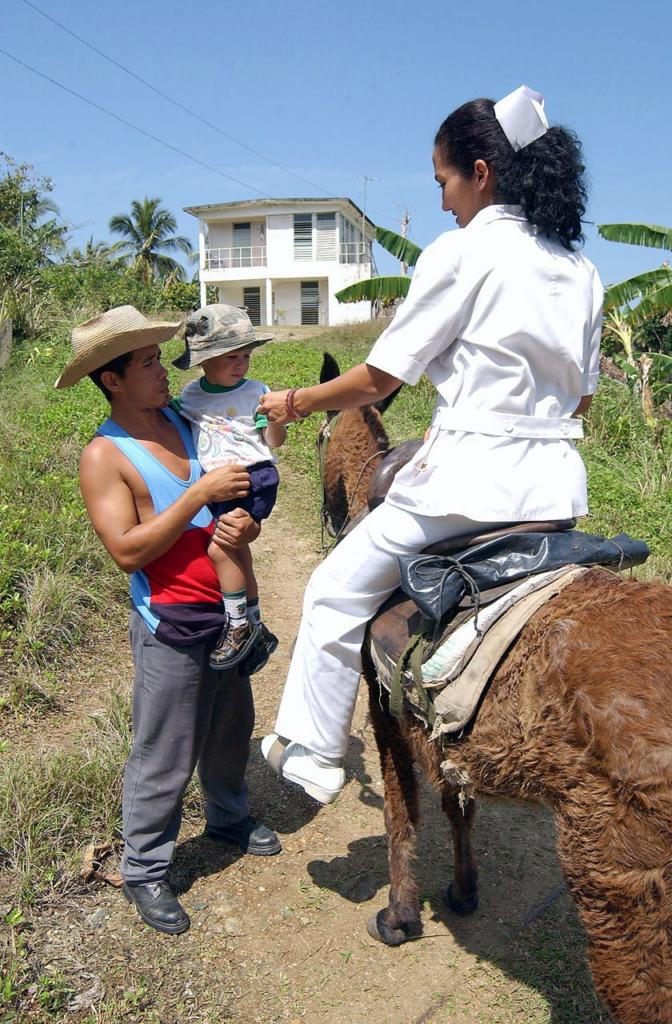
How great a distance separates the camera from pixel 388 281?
1527 centimetres

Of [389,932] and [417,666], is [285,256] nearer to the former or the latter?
[389,932]

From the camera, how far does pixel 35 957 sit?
110 inches

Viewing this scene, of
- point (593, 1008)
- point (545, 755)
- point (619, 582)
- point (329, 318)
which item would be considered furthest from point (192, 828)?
point (329, 318)

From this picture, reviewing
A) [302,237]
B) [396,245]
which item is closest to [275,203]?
[302,237]

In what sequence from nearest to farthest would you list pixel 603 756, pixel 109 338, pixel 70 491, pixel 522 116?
pixel 603 756, pixel 522 116, pixel 109 338, pixel 70 491

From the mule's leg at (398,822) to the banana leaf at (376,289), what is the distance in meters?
13.2

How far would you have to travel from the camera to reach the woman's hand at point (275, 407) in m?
2.76

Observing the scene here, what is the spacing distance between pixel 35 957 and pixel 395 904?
1412 millimetres

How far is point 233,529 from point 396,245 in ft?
45.3

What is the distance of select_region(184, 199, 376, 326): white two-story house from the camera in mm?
39312

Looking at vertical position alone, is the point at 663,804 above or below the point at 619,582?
below

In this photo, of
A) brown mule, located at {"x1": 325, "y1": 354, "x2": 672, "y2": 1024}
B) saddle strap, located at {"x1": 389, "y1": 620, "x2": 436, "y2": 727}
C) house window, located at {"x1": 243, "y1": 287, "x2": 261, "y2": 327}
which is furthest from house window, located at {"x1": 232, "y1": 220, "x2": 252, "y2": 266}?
brown mule, located at {"x1": 325, "y1": 354, "x2": 672, "y2": 1024}

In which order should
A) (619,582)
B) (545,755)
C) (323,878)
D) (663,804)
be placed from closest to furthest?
(663,804) < (545,755) < (619,582) < (323,878)

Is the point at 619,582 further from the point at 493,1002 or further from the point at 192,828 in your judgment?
the point at 192,828
